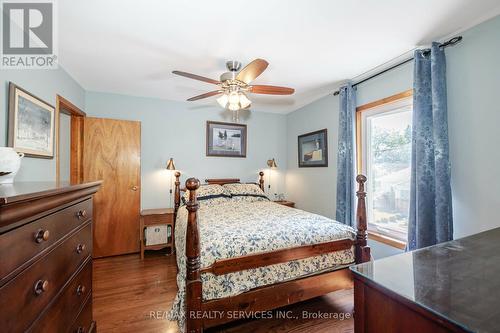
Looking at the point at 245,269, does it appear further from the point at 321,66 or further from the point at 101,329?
the point at 321,66

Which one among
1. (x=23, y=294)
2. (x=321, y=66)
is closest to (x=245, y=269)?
(x=23, y=294)

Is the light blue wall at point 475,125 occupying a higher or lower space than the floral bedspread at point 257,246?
higher

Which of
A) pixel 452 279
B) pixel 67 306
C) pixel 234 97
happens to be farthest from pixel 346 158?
pixel 67 306

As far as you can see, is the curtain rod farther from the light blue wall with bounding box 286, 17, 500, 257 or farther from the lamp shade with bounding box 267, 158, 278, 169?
the lamp shade with bounding box 267, 158, 278, 169

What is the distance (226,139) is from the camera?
4.15 meters

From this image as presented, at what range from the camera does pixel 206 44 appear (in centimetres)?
208

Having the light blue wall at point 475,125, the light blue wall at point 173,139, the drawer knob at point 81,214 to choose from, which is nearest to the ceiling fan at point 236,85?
the drawer knob at point 81,214

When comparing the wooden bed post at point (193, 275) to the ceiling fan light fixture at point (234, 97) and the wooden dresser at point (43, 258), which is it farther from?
the ceiling fan light fixture at point (234, 97)

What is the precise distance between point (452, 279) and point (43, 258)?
58.3 inches

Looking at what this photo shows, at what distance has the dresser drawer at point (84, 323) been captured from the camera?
46.4 inches

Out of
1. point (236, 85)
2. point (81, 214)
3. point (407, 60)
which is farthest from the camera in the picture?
point (407, 60)

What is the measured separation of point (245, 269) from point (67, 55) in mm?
2786

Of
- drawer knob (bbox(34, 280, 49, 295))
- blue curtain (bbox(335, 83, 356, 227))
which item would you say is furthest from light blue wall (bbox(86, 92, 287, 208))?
drawer knob (bbox(34, 280, 49, 295))

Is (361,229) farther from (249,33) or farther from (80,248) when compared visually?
(80,248)
